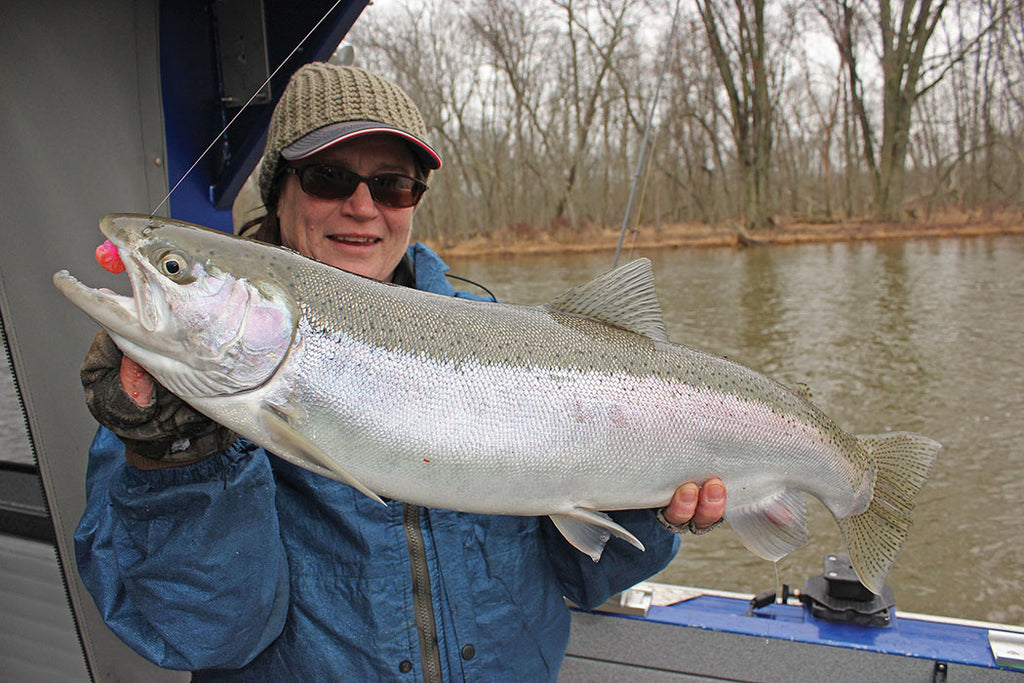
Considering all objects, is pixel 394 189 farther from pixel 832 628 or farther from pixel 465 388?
pixel 832 628

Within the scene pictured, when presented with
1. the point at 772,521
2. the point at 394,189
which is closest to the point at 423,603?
the point at 772,521

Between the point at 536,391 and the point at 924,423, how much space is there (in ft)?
22.5

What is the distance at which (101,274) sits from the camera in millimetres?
2391

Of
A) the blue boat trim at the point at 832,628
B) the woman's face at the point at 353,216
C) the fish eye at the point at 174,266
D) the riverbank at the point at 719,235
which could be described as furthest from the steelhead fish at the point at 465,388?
the riverbank at the point at 719,235

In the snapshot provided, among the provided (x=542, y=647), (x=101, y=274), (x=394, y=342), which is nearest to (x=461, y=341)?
(x=394, y=342)

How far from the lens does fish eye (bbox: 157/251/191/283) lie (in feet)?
4.70

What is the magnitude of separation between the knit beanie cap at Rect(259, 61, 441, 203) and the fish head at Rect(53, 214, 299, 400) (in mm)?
682

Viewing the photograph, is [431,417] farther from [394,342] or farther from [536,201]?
[536,201]

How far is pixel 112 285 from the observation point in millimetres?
2557

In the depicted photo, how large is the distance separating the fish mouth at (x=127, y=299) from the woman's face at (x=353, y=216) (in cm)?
77

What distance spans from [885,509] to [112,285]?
277 centimetres

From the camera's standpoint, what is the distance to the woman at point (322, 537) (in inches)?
59.3

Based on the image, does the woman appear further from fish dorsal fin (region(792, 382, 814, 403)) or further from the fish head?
fish dorsal fin (region(792, 382, 814, 403))

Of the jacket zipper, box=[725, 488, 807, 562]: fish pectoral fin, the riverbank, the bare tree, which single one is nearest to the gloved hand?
the jacket zipper
